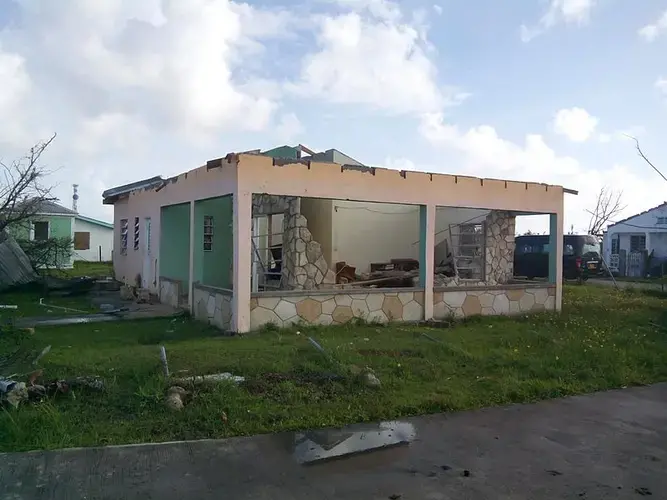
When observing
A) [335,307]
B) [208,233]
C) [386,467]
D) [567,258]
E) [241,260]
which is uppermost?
[208,233]

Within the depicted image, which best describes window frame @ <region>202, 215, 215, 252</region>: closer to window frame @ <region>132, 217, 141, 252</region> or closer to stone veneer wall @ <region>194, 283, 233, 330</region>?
stone veneer wall @ <region>194, 283, 233, 330</region>

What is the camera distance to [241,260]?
1075 cm

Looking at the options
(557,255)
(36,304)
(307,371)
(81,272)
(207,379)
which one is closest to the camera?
(207,379)

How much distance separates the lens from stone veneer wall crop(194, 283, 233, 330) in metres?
11.3

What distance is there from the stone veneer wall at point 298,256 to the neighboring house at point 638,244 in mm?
23652

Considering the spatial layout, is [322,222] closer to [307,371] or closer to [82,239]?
[307,371]

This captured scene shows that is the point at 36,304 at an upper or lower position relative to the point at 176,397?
upper

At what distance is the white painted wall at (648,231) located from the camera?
3503 centimetres

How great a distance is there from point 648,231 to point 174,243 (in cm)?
2959

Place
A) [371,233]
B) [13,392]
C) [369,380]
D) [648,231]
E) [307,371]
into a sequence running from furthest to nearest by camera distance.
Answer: [648,231]
[371,233]
[307,371]
[369,380]
[13,392]

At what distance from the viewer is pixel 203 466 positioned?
16.5 ft

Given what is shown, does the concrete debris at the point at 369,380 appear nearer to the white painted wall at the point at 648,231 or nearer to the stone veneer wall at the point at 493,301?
the stone veneer wall at the point at 493,301

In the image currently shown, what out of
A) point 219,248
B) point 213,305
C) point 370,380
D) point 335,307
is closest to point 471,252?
point 219,248

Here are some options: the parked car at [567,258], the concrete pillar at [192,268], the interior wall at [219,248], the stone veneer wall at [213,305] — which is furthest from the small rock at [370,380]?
the parked car at [567,258]
